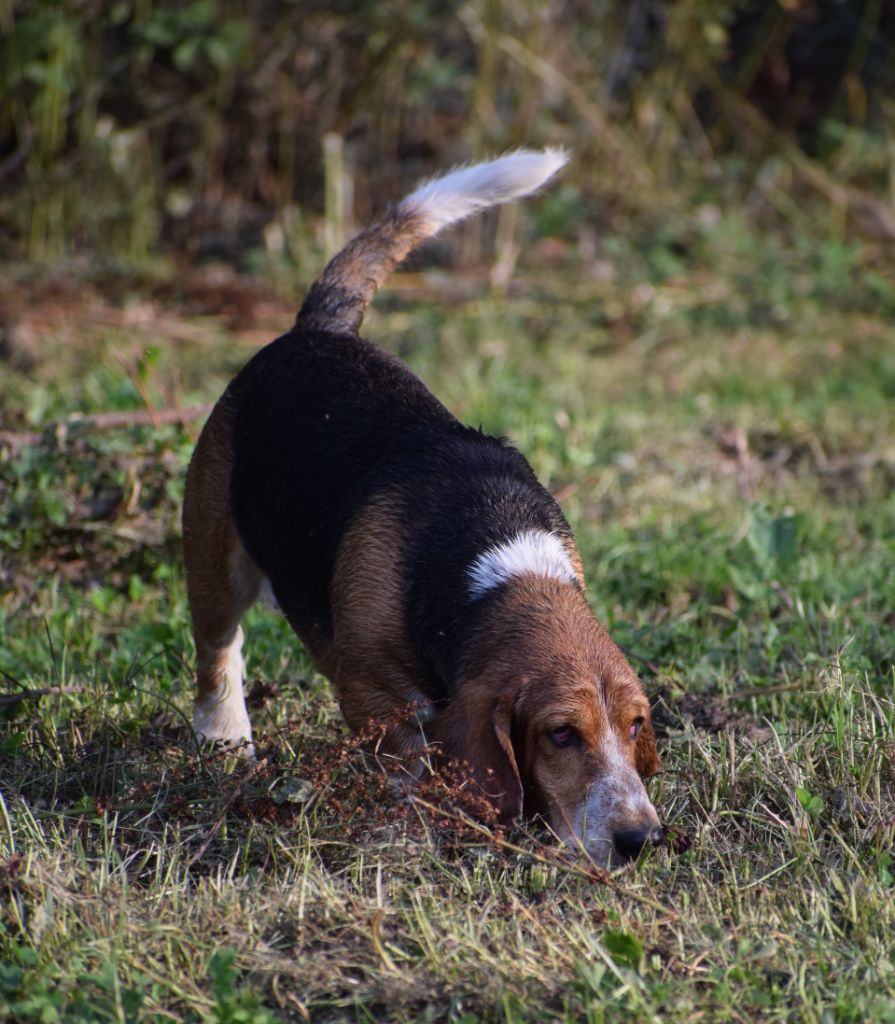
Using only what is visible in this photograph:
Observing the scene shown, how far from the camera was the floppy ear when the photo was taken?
3555 millimetres

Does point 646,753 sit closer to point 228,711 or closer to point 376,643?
point 376,643

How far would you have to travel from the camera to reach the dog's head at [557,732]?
3.32 m

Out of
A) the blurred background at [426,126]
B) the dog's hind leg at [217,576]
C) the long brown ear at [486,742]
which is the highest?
the long brown ear at [486,742]

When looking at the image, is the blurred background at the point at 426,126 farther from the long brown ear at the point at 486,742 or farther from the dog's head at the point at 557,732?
the long brown ear at the point at 486,742

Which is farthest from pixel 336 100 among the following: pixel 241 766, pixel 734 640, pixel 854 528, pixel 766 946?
pixel 766 946

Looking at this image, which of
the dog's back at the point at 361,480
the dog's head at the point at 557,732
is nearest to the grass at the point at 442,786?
the dog's head at the point at 557,732

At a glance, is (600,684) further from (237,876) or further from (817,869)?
(237,876)

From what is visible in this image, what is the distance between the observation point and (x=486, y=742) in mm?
3338

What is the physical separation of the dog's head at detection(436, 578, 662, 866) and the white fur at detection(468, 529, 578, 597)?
5.6 inches

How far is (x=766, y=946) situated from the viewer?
9.87 feet

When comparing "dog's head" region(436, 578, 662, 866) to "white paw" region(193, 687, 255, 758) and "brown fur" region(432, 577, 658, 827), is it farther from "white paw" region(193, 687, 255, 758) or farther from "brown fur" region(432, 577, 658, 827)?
"white paw" region(193, 687, 255, 758)

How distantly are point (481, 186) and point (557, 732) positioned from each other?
216 cm

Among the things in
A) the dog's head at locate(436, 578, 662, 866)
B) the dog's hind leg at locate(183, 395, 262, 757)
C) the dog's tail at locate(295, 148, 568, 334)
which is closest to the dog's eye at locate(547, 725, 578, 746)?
the dog's head at locate(436, 578, 662, 866)

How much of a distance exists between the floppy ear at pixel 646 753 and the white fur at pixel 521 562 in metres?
0.46
